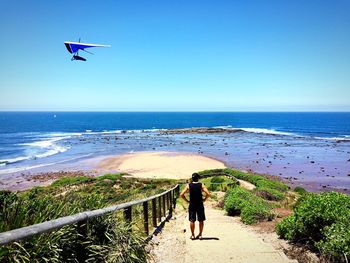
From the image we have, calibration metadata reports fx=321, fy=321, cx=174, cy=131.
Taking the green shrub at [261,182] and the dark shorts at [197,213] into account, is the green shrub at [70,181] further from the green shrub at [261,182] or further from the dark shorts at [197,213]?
the dark shorts at [197,213]

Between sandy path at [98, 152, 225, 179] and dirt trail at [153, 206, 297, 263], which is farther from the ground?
dirt trail at [153, 206, 297, 263]

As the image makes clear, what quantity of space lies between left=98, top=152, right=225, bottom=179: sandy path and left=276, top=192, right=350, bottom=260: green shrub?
29.4m

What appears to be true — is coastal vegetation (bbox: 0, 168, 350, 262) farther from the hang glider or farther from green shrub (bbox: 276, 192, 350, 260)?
the hang glider

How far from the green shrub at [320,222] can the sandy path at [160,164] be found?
29.4 m

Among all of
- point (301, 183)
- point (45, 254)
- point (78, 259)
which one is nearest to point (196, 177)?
point (78, 259)

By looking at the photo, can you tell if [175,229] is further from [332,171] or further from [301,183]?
[332,171]

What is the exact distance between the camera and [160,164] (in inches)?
1802

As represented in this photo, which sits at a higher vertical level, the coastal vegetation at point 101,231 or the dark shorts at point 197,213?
the coastal vegetation at point 101,231

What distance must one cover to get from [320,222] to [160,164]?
131ft

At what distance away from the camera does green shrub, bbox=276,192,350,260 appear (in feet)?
18.3

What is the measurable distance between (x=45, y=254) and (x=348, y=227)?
186 inches

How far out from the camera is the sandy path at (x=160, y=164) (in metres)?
38.9

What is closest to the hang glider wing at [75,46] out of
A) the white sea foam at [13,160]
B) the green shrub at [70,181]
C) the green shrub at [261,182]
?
the green shrub at [261,182]

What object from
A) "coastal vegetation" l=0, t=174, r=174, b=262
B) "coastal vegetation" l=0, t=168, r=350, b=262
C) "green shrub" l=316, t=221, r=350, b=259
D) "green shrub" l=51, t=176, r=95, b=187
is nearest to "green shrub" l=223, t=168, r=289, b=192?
"green shrub" l=51, t=176, r=95, b=187
